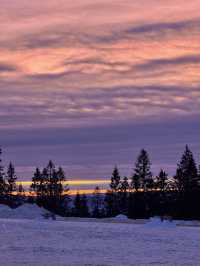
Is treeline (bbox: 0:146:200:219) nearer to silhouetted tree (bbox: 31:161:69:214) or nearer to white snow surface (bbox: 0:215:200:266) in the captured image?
silhouetted tree (bbox: 31:161:69:214)

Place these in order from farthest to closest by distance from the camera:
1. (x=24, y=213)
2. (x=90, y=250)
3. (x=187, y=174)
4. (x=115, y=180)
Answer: (x=115, y=180) < (x=187, y=174) < (x=24, y=213) < (x=90, y=250)

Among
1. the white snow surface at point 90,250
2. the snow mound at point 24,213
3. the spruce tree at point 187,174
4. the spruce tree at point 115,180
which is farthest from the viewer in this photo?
the spruce tree at point 115,180

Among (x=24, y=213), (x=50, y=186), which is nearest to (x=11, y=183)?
(x=50, y=186)

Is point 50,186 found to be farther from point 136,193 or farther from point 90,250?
point 90,250

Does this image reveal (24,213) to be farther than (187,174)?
No

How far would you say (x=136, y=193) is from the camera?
366 ft

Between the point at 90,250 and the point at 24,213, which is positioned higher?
the point at 24,213

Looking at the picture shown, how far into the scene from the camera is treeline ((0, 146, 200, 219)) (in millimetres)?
93438

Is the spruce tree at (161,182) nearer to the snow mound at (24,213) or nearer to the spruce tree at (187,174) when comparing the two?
the spruce tree at (187,174)

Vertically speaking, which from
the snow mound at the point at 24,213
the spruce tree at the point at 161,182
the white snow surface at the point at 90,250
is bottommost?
the white snow surface at the point at 90,250

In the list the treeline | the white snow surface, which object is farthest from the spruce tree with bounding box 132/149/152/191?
the white snow surface

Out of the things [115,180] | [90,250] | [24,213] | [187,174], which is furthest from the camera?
[115,180]

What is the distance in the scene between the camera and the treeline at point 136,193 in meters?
93.4

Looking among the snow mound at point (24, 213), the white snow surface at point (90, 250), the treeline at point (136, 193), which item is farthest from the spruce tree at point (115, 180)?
the white snow surface at point (90, 250)
